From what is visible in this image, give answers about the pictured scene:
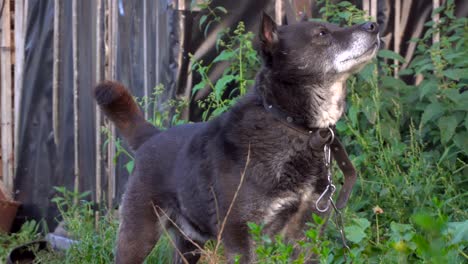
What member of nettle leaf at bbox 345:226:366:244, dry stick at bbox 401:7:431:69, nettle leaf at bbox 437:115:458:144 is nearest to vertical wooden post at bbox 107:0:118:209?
dry stick at bbox 401:7:431:69

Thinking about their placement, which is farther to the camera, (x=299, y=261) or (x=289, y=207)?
(x=289, y=207)

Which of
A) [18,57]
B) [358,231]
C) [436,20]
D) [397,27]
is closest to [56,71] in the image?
[18,57]

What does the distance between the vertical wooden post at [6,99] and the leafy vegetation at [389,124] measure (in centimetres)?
240

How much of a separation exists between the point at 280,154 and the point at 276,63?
1.56ft

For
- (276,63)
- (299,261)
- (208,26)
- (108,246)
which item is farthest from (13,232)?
(299,261)

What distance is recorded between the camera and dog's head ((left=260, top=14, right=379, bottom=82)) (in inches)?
153

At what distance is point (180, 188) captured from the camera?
412cm

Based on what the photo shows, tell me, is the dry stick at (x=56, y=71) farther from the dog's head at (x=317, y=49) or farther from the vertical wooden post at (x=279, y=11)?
the dog's head at (x=317, y=49)

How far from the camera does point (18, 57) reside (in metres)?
7.99

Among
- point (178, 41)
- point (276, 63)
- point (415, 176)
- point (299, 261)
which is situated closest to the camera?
point (299, 261)

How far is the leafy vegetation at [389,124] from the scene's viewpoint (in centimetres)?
474

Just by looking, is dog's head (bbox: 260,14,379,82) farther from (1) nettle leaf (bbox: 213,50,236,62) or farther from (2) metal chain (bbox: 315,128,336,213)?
(1) nettle leaf (bbox: 213,50,236,62)

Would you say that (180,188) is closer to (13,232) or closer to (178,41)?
(178,41)

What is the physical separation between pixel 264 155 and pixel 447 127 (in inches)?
64.9
